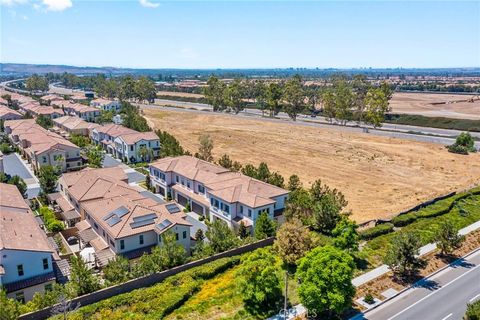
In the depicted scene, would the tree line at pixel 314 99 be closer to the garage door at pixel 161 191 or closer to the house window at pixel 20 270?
the garage door at pixel 161 191

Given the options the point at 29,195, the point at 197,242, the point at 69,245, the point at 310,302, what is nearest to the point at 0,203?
the point at 69,245

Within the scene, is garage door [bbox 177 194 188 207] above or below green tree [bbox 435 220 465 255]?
below

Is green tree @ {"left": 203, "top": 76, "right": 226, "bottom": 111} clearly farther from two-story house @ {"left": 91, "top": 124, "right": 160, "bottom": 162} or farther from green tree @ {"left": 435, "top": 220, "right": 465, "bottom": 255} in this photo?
green tree @ {"left": 435, "top": 220, "right": 465, "bottom": 255}

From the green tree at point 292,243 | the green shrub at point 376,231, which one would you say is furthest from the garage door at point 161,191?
the green shrub at point 376,231

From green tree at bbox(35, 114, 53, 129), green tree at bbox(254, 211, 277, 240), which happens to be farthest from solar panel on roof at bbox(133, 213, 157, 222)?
green tree at bbox(35, 114, 53, 129)

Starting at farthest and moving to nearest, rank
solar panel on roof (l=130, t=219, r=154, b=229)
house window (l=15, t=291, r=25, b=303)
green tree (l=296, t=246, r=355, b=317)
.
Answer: solar panel on roof (l=130, t=219, r=154, b=229)
house window (l=15, t=291, r=25, b=303)
green tree (l=296, t=246, r=355, b=317)
